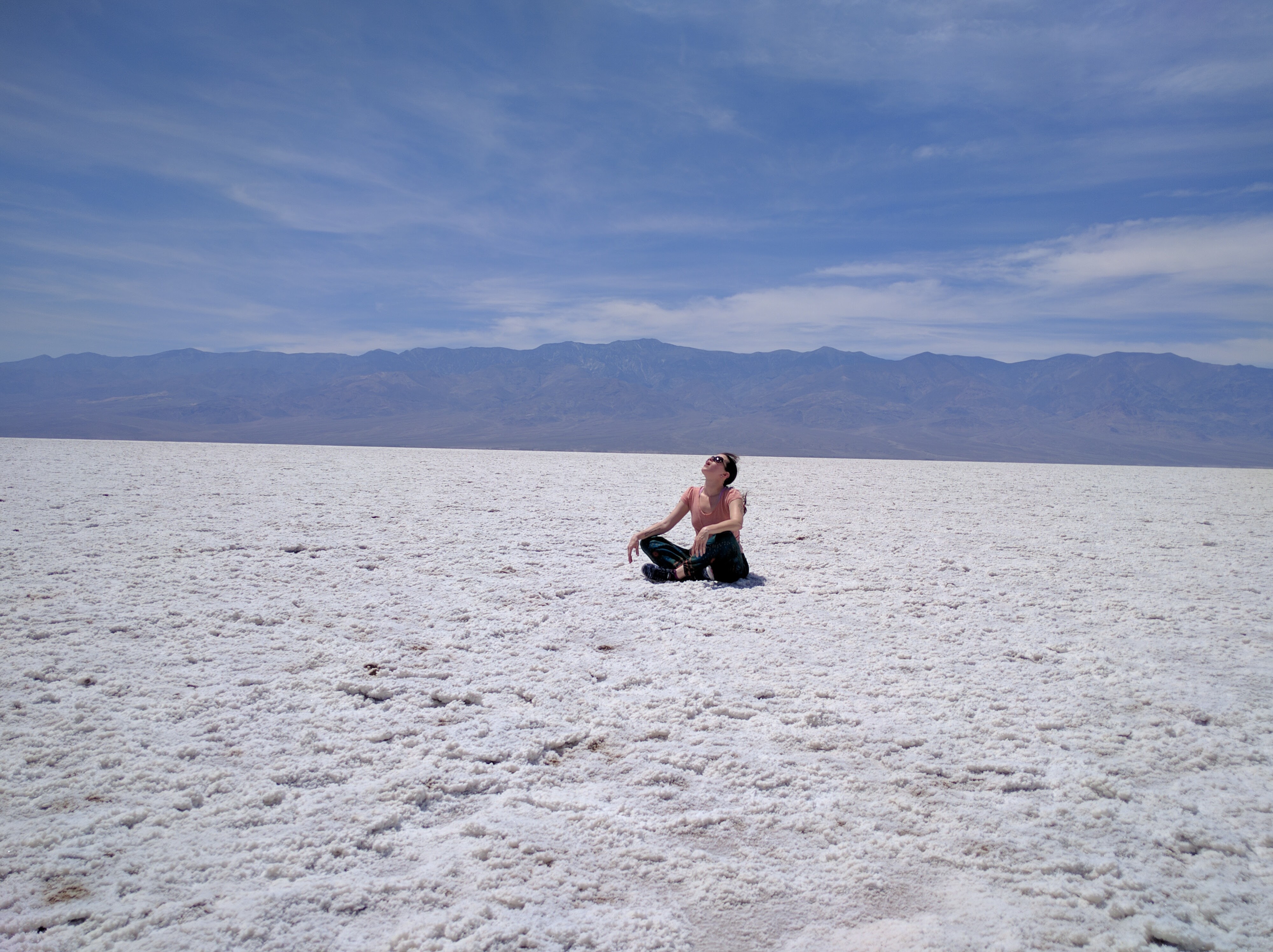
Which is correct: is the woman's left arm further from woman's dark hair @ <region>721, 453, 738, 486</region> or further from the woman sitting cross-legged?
woman's dark hair @ <region>721, 453, 738, 486</region>

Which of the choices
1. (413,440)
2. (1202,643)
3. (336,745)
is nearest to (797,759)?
(336,745)

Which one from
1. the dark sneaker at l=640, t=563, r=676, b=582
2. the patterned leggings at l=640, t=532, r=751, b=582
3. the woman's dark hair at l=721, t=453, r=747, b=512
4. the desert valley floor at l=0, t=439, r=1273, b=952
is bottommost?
the desert valley floor at l=0, t=439, r=1273, b=952

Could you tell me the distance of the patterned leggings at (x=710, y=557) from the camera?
15.0ft

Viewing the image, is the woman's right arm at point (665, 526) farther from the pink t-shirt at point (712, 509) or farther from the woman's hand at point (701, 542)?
the woman's hand at point (701, 542)

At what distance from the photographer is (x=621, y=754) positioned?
7.63 feet

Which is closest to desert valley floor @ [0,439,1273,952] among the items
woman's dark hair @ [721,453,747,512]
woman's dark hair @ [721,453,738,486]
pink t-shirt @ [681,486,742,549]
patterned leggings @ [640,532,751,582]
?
patterned leggings @ [640,532,751,582]

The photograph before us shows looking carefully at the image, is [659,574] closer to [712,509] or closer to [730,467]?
[712,509]

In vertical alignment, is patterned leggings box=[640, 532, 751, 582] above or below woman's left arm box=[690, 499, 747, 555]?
below

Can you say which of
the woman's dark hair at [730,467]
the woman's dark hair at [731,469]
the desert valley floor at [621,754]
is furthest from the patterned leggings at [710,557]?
the woman's dark hair at [730,467]

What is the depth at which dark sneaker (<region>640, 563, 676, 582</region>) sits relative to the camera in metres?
4.70

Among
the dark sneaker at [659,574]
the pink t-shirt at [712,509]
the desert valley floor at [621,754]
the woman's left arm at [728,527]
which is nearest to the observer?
the desert valley floor at [621,754]

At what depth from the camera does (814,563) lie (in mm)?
5504

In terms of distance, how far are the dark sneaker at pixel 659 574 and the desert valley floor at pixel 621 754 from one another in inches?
5.9

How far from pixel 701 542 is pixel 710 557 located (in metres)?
0.12
